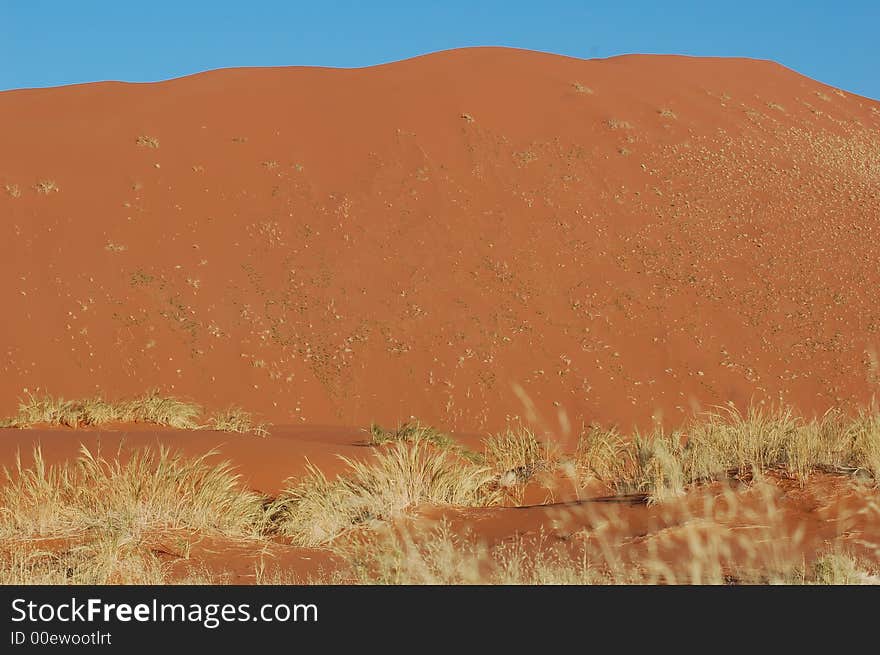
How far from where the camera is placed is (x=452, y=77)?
110 ft

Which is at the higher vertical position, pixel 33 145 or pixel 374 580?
pixel 33 145

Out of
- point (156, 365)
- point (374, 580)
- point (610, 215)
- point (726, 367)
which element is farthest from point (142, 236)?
point (374, 580)

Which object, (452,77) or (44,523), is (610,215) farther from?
(44,523)

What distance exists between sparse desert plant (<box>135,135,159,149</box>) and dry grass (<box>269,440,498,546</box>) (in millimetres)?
21197

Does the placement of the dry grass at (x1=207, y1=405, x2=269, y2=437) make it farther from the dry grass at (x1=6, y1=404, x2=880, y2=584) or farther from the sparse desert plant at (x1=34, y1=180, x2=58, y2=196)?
the sparse desert plant at (x1=34, y1=180, x2=58, y2=196)

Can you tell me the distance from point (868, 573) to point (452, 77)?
2997cm

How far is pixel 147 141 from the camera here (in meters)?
28.4

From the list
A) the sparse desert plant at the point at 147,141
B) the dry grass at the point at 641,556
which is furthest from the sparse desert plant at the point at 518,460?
the sparse desert plant at the point at 147,141

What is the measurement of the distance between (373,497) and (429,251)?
686 inches

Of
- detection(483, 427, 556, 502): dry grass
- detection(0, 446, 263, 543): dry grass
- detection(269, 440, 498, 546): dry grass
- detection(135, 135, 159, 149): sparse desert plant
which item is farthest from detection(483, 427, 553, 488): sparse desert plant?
detection(135, 135, 159, 149): sparse desert plant

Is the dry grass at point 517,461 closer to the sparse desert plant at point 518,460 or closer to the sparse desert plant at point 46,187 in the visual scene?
the sparse desert plant at point 518,460

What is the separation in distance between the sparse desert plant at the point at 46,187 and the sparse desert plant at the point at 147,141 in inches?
116

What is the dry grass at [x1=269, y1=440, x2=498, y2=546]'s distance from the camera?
25.0ft

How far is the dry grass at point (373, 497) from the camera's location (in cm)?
763
